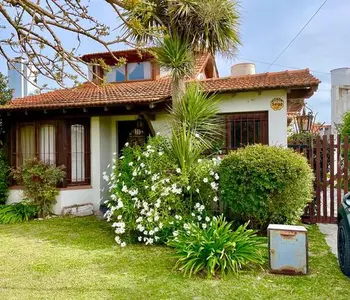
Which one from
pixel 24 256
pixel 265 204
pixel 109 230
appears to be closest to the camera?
pixel 24 256

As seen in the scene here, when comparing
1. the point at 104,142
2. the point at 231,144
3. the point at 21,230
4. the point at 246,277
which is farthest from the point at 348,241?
the point at 104,142

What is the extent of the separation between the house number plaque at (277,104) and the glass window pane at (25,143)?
894cm

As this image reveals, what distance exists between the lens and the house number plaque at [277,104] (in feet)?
34.1

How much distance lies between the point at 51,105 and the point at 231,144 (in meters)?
6.45

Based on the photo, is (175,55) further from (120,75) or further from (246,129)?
(120,75)

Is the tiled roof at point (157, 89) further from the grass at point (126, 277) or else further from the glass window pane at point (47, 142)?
the grass at point (126, 277)

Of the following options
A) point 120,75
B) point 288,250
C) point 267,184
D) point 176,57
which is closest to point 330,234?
point 267,184

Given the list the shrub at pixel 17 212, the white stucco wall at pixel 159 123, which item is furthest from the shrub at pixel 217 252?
the shrub at pixel 17 212

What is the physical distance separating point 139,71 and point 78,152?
17.4ft


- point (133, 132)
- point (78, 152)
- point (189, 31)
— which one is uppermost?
point (189, 31)

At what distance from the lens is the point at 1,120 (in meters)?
13.0

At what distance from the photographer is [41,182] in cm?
1116

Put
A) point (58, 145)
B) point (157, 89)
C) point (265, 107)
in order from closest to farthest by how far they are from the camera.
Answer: point (265, 107)
point (58, 145)
point (157, 89)

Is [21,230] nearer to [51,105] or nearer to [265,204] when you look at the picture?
[51,105]
